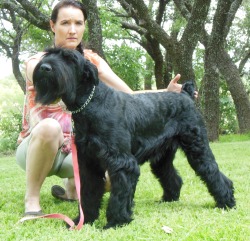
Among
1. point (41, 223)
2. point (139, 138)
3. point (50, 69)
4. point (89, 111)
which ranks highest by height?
point (50, 69)

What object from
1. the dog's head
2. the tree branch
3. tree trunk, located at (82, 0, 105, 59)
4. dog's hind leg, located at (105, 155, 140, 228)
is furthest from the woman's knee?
the tree branch

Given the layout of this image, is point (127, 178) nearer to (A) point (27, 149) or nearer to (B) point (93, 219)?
(B) point (93, 219)

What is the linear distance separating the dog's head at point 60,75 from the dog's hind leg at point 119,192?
22.4 inches

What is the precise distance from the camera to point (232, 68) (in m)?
13.8

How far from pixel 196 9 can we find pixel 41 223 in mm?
8069

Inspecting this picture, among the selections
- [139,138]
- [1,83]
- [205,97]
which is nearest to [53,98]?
[139,138]

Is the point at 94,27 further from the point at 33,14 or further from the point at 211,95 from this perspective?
the point at 211,95

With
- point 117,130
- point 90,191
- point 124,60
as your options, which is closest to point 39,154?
point 90,191

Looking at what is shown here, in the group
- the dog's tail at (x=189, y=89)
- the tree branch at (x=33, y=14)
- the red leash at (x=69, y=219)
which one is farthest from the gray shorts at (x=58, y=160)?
the tree branch at (x=33, y=14)

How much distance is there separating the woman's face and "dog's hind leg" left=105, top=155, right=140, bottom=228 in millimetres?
1217

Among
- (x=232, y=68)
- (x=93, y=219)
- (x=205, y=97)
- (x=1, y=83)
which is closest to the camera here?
(x=93, y=219)

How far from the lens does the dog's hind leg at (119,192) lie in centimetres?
309

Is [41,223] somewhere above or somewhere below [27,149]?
below

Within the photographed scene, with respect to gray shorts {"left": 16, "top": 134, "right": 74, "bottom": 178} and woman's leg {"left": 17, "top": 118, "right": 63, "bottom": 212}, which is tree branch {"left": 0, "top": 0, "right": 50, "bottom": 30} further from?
woman's leg {"left": 17, "top": 118, "right": 63, "bottom": 212}
